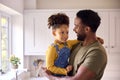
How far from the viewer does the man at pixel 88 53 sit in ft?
5.37

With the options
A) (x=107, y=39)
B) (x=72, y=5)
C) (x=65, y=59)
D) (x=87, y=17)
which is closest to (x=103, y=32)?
(x=107, y=39)

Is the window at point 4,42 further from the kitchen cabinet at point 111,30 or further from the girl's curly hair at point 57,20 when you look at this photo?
the girl's curly hair at point 57,20

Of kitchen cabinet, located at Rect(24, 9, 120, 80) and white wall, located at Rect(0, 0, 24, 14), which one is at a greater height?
white wall, located at Rect(0, 0, 24, 14)

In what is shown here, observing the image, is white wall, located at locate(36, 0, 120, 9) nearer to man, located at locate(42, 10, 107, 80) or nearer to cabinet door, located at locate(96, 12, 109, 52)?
cabinet door, located at locate(96, 12, 109, 52)

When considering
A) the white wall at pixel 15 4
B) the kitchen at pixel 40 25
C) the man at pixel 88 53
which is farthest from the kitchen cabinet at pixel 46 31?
the man at pixel 88 53

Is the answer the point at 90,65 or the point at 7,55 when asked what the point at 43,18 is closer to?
the point at 7,55

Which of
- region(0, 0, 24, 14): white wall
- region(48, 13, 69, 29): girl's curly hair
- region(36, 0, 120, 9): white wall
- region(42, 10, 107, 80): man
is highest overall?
region(36, 0, 120, 9): white wall

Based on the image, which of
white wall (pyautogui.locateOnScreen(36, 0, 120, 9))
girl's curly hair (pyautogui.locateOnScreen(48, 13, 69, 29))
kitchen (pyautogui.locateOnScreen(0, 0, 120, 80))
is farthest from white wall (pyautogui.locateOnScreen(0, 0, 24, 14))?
girl's curly hair (pyautogui.locateOnScreen(48, 13, 69, 29))

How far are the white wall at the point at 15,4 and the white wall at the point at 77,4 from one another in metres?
0.50

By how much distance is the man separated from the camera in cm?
164

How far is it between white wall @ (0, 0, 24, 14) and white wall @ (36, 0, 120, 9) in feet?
1.64

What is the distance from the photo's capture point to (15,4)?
13.5 ft

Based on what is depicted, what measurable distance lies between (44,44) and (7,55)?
0.68 metres

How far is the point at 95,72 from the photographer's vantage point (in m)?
1.65
